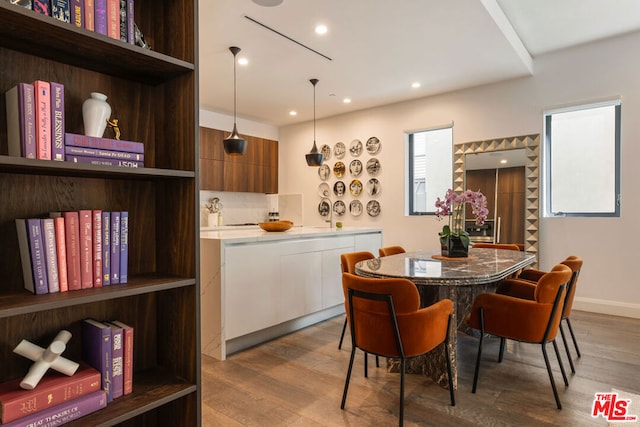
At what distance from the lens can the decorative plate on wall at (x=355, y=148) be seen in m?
6.12

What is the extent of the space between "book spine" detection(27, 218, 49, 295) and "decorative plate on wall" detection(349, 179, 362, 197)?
17.3 feet

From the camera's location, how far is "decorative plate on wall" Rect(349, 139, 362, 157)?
20.1 ft

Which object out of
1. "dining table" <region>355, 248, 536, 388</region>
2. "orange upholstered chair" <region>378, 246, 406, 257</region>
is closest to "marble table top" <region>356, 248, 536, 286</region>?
"dining table" <region>355, 248, 536, 388</region>

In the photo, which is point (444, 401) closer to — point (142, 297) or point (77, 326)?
point (142, 297)

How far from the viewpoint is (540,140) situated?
4512 mm

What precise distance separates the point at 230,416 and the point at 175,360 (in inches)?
35.6

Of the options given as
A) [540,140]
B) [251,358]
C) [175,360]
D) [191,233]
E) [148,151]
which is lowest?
[251,358]

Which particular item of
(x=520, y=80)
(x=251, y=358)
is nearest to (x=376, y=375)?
(x=251, y=358)

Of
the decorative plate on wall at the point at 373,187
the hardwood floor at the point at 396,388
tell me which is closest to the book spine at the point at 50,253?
the hardwood floor at the point at 396,388

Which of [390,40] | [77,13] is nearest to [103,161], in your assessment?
[77,13]

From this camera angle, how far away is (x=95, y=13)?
3.71ft

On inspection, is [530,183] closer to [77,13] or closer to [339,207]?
[339,207]

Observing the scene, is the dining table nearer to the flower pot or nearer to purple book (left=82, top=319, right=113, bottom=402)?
the flower pot

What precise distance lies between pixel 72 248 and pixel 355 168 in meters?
5.29
